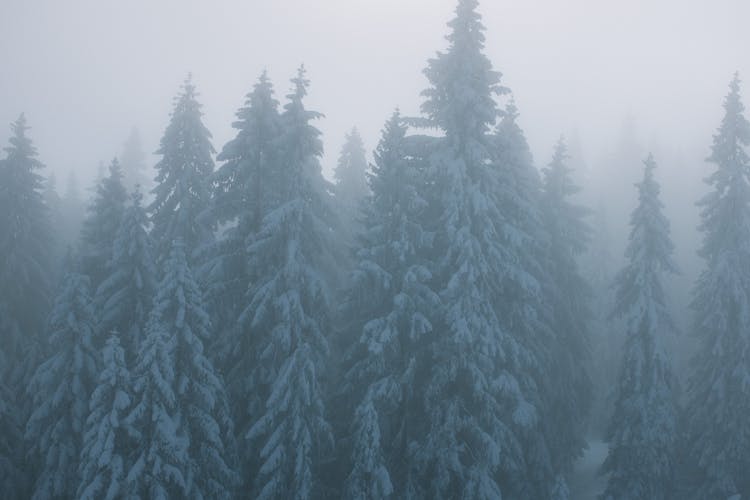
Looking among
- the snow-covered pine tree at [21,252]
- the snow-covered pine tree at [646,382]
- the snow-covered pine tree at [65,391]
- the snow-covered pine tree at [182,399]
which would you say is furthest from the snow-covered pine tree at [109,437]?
the snow-covered pine tree at [646,382]

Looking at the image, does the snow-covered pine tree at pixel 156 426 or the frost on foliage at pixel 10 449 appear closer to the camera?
the snow-covered pine tree at pixel 156 426

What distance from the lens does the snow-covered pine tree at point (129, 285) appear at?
2281cm

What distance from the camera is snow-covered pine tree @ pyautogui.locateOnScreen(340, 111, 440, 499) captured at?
2031 cm

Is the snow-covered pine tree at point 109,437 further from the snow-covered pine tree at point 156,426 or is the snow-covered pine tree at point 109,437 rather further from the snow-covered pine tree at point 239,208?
the snow-covered pine tree at point 239,208

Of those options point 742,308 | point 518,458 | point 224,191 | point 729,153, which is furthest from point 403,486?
point 729,153

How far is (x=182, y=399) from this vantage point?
64.7 feet

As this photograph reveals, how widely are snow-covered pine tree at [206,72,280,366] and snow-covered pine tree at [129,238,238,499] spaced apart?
197 cm

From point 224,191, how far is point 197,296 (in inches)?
211

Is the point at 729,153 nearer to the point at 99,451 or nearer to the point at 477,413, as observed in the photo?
the point at 477,413

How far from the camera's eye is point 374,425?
791 inches

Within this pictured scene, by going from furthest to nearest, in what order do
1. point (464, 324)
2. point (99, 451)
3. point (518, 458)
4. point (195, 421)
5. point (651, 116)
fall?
point (651, 116), point (518, 458), point (464, 324), point (195, 421), point (99, 451)

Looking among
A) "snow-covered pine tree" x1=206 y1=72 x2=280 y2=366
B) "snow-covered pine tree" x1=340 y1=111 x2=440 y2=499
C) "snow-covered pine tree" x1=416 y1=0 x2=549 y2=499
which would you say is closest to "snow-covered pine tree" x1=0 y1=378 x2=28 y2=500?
"snow-covered pine tree" x1=206 y1=72 x2=280 y2=366

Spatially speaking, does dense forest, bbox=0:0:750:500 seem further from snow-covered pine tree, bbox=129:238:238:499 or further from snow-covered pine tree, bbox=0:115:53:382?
snow-covered pine tree, bbox=0:115:53:382

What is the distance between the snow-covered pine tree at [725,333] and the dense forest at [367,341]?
10cm
